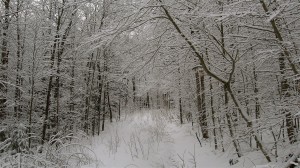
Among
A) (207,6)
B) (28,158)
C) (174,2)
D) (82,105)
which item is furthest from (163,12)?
(82,105)

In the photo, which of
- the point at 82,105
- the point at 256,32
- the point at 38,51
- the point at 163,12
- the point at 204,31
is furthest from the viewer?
the point at 82,105

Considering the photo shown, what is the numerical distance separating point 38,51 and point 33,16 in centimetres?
258

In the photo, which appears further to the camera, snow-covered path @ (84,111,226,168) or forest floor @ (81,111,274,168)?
snow-covered path @ (84,111,226,168)

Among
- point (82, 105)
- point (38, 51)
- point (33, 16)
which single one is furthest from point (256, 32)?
point (82, 105)

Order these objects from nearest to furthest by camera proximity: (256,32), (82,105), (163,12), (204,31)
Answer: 1. (163,12)
2. (204,31)
3. (256,32)
4. (82,105)

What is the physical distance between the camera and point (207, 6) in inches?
174

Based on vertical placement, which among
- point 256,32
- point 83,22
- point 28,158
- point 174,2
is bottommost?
point 28,158

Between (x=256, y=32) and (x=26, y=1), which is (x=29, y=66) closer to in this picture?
(x=26, y=1)

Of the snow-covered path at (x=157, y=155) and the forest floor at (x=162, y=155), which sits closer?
the forest floor at (x=162, y=155)

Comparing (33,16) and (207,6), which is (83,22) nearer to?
(33,16)

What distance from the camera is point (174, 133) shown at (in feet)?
46.5

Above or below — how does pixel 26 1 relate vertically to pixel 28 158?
above

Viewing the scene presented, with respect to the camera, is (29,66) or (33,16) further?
(33,16)

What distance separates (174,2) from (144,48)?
3.52 feet
